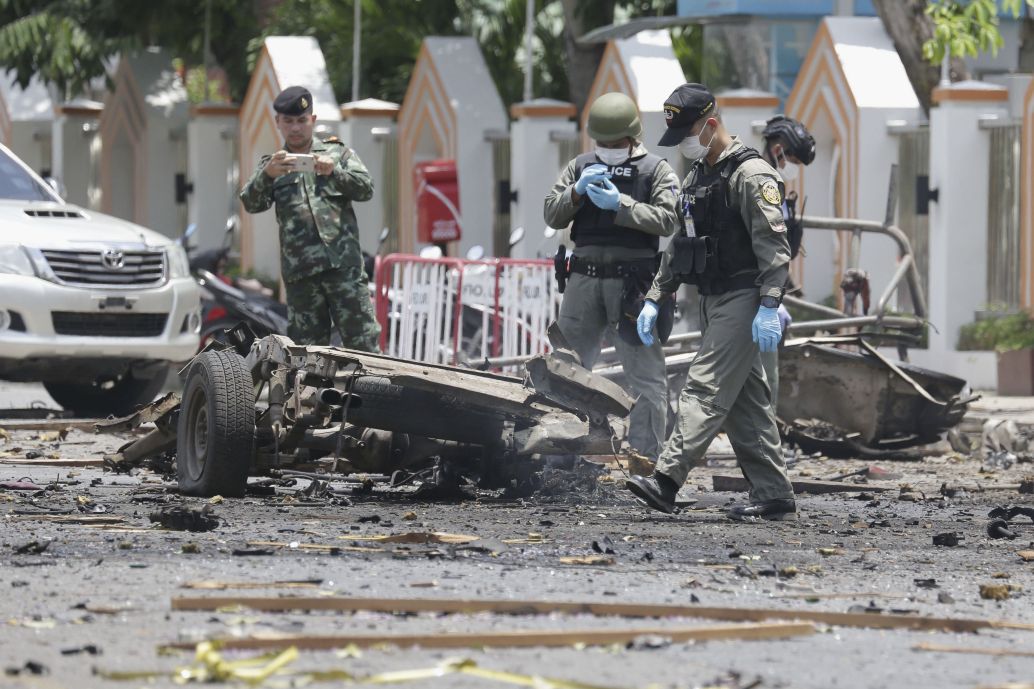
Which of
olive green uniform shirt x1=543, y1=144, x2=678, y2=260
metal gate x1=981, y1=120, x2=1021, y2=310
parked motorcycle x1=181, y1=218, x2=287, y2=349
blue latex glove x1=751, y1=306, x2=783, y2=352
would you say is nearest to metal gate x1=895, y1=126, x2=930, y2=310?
metal gate x1=981, y1=120, x2=1021, y2=310

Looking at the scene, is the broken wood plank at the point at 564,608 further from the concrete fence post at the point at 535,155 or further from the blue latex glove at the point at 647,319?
the concrete fence post at the point at 535,155

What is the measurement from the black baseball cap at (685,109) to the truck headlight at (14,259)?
5.13 meters

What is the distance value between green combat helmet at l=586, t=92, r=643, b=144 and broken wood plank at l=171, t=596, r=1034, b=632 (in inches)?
165

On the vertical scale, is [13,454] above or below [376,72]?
below

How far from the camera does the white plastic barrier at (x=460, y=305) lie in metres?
13.9

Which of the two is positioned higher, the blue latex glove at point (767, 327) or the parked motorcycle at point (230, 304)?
the blue latex glove at point (767, 327)

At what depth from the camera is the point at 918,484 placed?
1004 centimetres

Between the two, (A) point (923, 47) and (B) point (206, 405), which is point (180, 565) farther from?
(A) point (923, 47)

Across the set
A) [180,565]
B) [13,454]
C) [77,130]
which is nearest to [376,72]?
[77,130]

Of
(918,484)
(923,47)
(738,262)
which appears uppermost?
(923,47)

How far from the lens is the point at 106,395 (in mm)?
13234

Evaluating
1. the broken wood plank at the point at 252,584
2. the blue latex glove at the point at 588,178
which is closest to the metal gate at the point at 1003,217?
the blue latex glove at the point at 588,178

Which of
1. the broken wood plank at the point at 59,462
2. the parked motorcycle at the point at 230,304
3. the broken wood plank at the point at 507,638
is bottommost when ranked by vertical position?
the broken wood plank at the point at 59,462

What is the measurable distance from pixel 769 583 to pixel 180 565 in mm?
1879
